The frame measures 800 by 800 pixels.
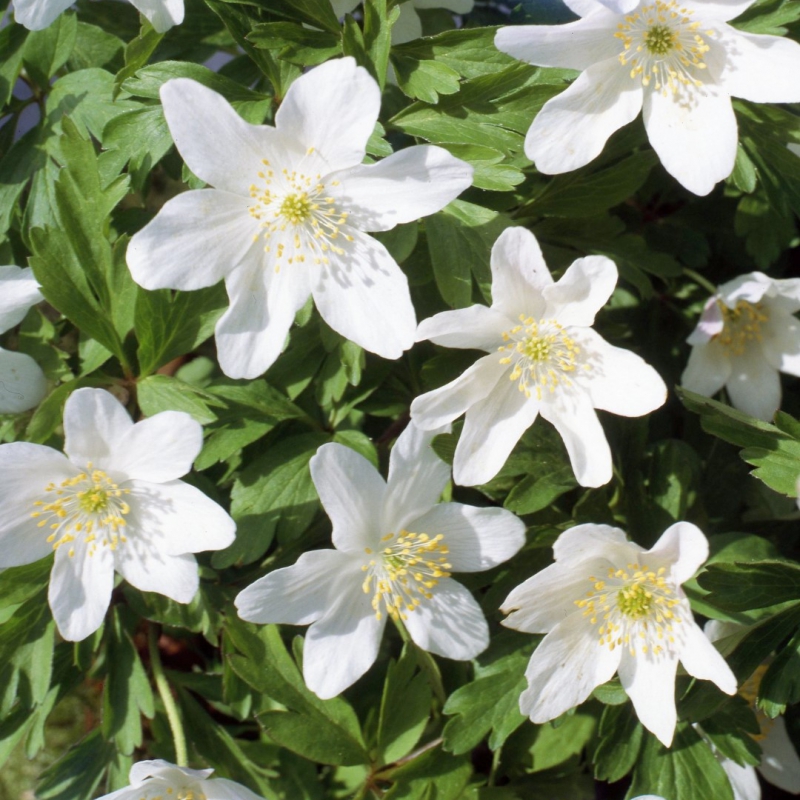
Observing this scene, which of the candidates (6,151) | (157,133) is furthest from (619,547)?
(6,151)

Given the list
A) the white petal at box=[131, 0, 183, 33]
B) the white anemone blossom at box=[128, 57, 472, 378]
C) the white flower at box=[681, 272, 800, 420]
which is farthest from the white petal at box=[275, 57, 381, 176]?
the white flower at box=[681, 272, 800, 420]

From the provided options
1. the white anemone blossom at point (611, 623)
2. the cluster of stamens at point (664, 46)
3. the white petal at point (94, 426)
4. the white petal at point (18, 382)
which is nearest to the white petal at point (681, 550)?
the white anemone blossom at point (611, 623)

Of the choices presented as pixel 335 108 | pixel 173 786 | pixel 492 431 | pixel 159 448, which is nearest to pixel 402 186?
pixel 335 108

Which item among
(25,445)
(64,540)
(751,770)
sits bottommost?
(751,770)

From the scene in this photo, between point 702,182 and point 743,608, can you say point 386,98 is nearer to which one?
point 702,182

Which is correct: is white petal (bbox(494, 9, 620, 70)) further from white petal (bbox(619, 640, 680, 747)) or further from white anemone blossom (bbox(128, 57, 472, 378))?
white petal (bbox(619, 640, 680, 747))
